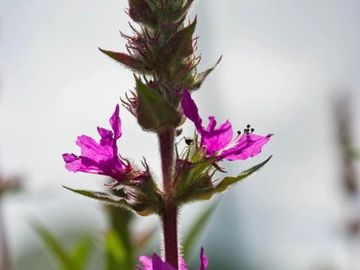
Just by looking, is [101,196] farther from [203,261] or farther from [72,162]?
[203,261]

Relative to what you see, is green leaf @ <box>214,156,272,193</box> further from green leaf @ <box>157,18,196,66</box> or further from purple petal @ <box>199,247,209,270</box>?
green leaf @ <box>157,18,196,66</box>

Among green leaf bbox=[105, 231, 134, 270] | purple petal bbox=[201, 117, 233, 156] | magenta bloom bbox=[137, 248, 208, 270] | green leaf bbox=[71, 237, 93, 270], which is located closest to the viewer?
magenta bloom bbox=[137, 248, 208, 270]

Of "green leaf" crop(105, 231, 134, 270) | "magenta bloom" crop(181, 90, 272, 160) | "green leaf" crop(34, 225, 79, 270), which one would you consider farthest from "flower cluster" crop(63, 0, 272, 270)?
"green leaf" crop(34, 225, 79, 270)

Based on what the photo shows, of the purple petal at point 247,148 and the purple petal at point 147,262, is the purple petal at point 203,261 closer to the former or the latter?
the purple petal at point 147,262

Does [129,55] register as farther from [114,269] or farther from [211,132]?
[114,269]

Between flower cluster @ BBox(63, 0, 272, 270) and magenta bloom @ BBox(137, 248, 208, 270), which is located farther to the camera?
flower cluster @ BBox(63, 0, 272, 270)

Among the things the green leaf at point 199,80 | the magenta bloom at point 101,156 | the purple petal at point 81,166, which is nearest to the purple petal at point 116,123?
the magenta bloom at point 101,156

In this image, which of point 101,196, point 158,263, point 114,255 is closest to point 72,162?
point 101,196
